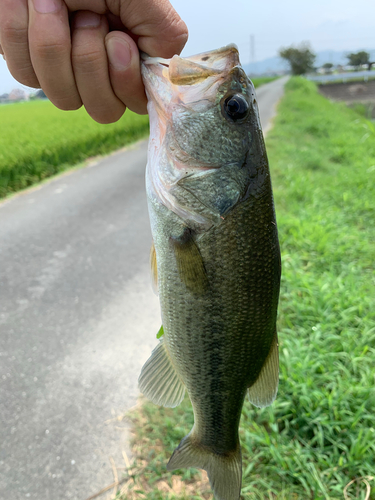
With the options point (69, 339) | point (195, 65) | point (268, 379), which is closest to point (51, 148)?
point (69, 339)

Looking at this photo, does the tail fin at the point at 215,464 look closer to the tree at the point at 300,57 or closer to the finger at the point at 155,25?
the finger at the point at 155,25

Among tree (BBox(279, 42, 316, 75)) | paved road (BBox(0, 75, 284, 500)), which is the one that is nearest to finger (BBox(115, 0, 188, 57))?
paved road (BBox(0, 75, 284, 500))

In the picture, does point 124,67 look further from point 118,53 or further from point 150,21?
point 150,21

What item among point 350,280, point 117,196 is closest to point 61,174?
point 117,196

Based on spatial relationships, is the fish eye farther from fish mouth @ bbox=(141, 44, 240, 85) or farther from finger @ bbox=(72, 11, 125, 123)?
finger @ bbox=(72, 11, 125, 123)

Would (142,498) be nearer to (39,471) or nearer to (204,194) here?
(39,471)
